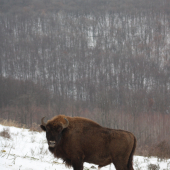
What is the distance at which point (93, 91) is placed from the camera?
102 m

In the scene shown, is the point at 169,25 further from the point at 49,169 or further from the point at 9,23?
the point at 49,169

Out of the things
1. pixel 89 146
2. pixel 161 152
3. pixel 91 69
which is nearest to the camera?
pixel 89 146

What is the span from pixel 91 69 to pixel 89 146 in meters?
121

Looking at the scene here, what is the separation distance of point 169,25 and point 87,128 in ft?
612

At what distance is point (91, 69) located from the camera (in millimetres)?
126938

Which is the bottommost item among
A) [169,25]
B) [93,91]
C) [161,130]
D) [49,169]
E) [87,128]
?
[93,91]

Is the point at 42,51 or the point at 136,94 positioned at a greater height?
the point at 42,51

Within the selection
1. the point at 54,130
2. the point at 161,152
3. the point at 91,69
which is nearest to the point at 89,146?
the point at 54,130

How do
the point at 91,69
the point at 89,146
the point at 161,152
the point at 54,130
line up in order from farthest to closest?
the point at 91,69
the point at 161,152
the point at 89,146
the point at 54,130

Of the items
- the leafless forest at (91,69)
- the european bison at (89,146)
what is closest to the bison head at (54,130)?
the european bison at (89,146)

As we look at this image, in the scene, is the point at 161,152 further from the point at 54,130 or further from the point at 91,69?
the point at 91,69

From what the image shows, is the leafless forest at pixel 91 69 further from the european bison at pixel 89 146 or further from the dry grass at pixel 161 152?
the european bison at pixel 89 146

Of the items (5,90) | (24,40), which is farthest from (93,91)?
(24,40)

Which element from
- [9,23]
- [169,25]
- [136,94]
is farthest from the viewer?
[9,23]
